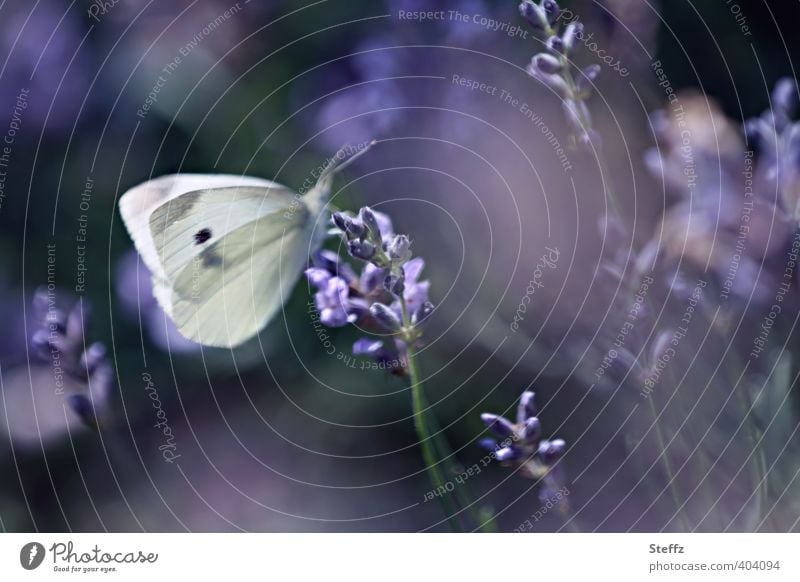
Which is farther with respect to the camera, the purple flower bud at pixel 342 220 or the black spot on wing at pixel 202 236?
the black spot on wing at pixel 202 236

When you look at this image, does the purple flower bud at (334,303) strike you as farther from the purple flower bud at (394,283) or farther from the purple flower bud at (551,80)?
the purple flower bud at (551,80)

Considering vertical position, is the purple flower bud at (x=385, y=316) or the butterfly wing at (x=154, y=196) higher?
the butterfly wing at (x=154, y=196)

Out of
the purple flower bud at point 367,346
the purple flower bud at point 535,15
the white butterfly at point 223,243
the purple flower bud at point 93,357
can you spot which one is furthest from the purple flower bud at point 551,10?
the purple flower bud at point 93,357

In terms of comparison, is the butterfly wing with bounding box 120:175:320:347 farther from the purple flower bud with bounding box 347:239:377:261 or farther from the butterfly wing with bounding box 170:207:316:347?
the purple flower bud with bounding box 347:239:377:261
